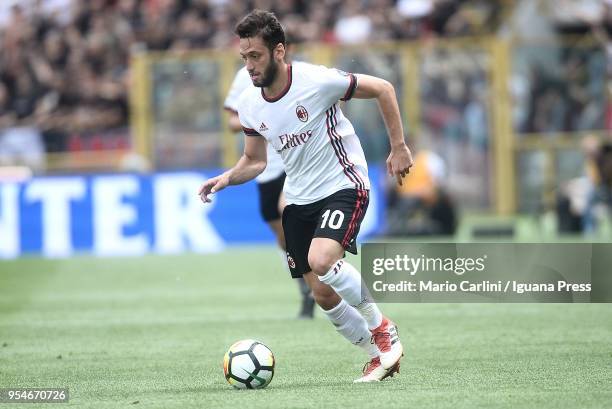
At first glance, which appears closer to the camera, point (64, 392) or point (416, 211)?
point (64, 392)

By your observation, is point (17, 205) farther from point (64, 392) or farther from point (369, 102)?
point (64, 392)

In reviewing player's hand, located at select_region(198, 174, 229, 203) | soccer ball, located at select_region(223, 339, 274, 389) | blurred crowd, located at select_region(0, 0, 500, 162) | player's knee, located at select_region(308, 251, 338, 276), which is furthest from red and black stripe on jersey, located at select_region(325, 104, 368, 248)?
blurred crowd, located at select_region(0, 0, 500, 162)

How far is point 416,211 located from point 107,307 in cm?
961

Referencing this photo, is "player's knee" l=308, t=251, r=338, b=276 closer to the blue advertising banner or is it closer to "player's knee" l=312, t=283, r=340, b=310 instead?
"player's knee" l=312, t=283, r=340, b=310

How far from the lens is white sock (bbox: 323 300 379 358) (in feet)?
24.9

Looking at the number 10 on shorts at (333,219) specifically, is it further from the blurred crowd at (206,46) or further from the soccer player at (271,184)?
the blurred crowd at (206,46)

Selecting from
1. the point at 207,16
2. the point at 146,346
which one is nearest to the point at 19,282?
the point at 146,346

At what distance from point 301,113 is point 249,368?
1555 millimetres

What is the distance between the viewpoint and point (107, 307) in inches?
493

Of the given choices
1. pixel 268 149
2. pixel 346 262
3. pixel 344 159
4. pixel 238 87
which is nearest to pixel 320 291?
pixel 346 262

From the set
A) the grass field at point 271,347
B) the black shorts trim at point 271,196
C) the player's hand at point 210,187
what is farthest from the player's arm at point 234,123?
the player's hand at point 210,187

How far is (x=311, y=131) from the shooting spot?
755 cm

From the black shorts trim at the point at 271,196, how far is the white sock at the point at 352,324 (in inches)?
147

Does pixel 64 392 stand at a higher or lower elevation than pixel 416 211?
higher
